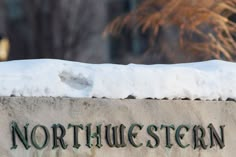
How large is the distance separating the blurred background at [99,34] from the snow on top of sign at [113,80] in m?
A: 5.05

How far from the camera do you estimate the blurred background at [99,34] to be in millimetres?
13156

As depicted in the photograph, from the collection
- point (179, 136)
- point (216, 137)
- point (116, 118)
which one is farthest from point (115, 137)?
point (216, 137)

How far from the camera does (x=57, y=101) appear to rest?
6.77 meters

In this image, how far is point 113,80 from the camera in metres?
7.05

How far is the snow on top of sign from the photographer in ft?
22.2

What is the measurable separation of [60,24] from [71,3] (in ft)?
2.88

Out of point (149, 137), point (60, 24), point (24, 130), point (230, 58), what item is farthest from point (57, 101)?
point (60, 24)

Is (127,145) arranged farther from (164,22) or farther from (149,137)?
(164,22)

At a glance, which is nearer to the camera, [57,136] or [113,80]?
[57,136]

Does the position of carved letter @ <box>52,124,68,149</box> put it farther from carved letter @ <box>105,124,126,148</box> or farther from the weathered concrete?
carved letter @ <box>105,124,126,148</box>

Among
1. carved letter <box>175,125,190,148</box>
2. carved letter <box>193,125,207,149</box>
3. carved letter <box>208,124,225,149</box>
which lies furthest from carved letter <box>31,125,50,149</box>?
carved letter <box>208,124,225,149</box>

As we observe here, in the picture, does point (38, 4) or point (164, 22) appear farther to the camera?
point (38, 4)

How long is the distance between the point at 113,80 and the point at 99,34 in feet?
55.7

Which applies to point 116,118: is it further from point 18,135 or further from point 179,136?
point 18,135
